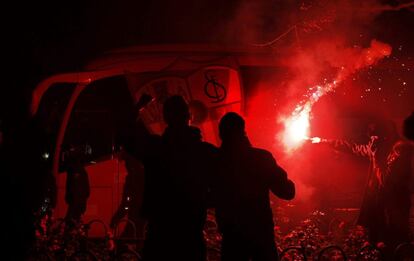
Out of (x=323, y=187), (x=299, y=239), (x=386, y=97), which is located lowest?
(x=299, y=239)

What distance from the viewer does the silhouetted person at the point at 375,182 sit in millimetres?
8289

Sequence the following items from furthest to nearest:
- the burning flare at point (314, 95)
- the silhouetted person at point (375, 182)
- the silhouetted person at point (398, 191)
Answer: the burning flare at point (314, 95) → the silhouetted person at point (375, 182) → the silhouetted person at point (398, 191)

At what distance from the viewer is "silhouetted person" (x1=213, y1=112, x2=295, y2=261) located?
15.3 ft

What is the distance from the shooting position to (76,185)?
9531 millimetres

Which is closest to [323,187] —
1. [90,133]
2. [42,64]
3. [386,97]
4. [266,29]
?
[386,97]

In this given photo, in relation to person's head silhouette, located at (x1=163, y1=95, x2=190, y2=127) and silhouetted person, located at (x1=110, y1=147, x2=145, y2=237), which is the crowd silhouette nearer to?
person's head silhouette, located at (x1=163, y1=95, x2=190, y2=127)

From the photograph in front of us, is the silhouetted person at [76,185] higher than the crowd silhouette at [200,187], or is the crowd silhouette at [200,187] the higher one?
the silhouetted person at [76,185]

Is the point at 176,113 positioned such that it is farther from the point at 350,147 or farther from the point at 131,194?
the point at 350,147

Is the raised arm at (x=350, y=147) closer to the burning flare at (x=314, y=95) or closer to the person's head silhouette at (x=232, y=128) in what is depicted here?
the burning flare at (x=314, y=95)

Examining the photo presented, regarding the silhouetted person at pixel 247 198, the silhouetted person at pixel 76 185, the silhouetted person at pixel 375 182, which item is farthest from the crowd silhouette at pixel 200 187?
the silhouetted person at pixel 76 185

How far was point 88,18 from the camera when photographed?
14.1m

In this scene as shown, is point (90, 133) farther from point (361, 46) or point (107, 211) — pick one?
point (361, 46)

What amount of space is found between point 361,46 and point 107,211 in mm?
5744

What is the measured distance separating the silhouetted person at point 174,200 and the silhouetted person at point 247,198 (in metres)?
0.49
